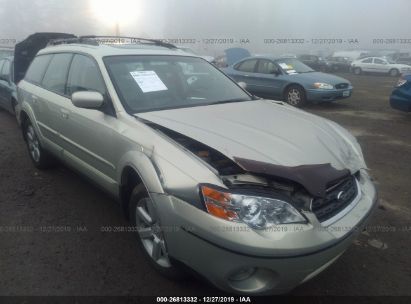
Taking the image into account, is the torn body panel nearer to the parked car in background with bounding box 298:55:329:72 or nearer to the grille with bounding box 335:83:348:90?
the grille with bounding box 335:83:348:90

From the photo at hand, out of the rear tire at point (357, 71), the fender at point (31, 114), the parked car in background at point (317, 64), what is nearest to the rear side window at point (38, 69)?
the fender at point (31, 114)

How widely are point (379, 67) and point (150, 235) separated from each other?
2598 cm

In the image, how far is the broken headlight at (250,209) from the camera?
6.77 ft

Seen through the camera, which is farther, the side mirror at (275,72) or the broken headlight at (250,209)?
the side mirror at (275,72)

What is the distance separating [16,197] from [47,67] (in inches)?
63.1

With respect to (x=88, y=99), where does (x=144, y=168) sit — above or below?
below

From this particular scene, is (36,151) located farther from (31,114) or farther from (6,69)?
(6,69)

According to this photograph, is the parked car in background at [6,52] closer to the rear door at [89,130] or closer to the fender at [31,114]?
the fender at [31,114]

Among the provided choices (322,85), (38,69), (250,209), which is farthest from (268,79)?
(250,209)

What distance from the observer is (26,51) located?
8000 mm

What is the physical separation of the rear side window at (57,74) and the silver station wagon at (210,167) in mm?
55

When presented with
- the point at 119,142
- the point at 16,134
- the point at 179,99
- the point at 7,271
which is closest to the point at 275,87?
the point at 16,134

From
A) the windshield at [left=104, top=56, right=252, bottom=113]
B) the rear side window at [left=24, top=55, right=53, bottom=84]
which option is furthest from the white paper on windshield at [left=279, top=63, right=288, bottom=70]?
the rear side window at [left=24, top=55, right=53, bottom=84]

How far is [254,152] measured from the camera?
2.38 metres
